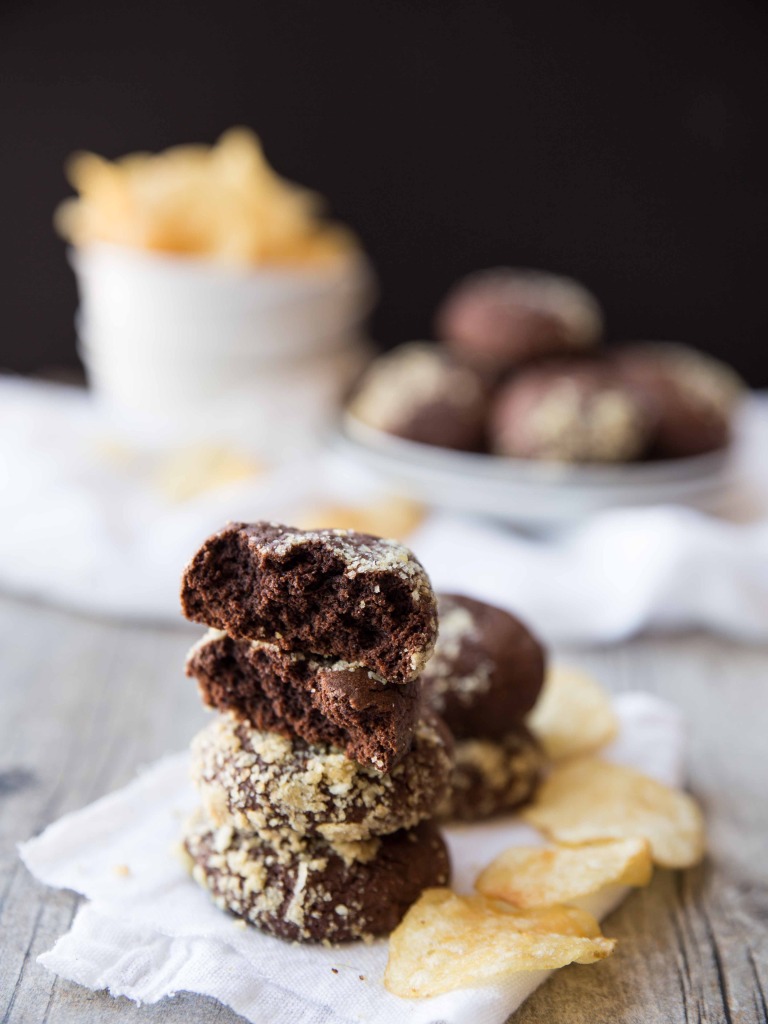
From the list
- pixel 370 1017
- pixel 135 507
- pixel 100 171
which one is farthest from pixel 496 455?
pixel 370 1017

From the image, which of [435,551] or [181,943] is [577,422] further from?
[181,943]

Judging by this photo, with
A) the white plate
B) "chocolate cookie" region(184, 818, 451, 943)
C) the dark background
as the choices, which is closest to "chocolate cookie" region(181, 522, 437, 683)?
"chocolate cookie" region(184, 818, 451, 943)

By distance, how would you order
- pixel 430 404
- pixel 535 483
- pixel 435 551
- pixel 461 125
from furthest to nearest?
1. pixel 461 125
2. pixel 430 404
3. pixel 535 483
4. pixel 435 551

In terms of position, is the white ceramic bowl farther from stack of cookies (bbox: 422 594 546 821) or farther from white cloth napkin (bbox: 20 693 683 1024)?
white cloth napkin (bbox: 20 693 683 1024)

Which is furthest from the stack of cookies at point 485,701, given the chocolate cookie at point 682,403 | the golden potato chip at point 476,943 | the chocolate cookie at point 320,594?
the chocolate cookie at point 682,403

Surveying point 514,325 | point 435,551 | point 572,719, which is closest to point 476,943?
point 572,719

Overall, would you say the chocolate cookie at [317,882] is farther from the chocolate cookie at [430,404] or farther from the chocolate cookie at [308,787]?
the chocolate cookie at [430,404]

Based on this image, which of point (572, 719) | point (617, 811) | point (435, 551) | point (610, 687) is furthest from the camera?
point (435, 551)
